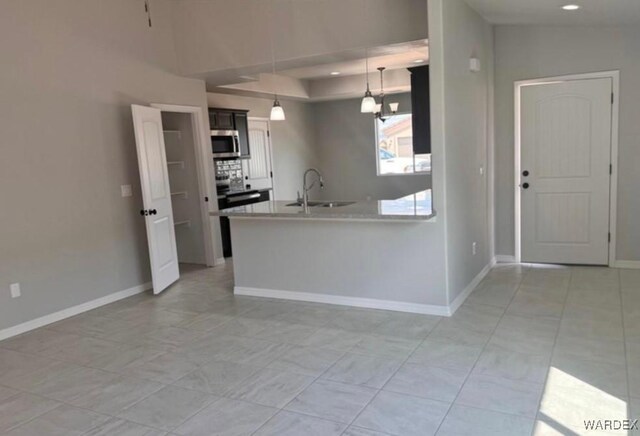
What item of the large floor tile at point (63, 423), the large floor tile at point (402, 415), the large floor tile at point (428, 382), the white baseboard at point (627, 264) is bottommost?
the large floor tile at point (402, 415)

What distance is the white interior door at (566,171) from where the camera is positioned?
500 centimetres

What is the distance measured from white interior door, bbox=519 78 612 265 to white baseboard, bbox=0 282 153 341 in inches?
174

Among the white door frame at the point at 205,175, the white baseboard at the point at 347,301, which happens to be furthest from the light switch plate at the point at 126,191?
the white baseboard at the point at 347,301

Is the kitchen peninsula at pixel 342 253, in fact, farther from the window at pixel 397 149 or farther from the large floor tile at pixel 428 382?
the window at pixel 397 149

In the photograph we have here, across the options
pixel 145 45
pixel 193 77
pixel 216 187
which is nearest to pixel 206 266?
pixel 216 187

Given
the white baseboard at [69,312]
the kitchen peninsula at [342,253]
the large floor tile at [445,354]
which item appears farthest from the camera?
the white baseboard at [69,312]

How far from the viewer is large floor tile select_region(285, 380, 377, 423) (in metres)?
2.58

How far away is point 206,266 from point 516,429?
15.5 ft

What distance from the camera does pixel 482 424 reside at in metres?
2.39

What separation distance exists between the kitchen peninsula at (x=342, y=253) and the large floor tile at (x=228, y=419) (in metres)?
1.81

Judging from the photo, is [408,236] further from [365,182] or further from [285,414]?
[365,182]

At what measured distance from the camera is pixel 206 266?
635 cm

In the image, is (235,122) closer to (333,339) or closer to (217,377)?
(333,339)

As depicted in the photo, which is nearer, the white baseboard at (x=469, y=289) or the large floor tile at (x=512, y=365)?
the large floor tile at (x=512, y=365)
